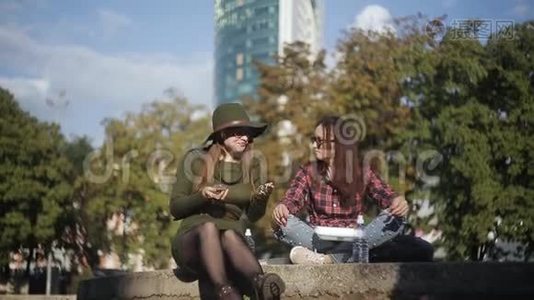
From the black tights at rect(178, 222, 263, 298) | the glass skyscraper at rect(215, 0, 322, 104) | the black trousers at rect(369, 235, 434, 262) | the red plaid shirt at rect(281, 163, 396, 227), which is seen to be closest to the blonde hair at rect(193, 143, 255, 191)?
the black tights at rect(178, 222, 263, 298)

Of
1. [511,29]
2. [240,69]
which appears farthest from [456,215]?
[240,69]

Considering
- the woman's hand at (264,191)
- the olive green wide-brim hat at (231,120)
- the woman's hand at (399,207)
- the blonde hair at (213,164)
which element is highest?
the olive green wide-brim hat at (231,120)

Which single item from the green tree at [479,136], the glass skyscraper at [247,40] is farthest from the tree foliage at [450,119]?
the glass skyscraper at [247,40]

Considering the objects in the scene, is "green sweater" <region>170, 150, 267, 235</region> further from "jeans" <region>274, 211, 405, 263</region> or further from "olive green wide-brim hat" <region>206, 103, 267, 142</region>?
"jeans" <region>274, 211, 405, 263</region>

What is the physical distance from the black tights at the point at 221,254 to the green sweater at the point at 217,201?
5.6 inches

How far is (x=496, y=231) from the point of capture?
26281 millimetres

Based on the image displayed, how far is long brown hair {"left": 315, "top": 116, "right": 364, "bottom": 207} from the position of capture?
6426 millimetres

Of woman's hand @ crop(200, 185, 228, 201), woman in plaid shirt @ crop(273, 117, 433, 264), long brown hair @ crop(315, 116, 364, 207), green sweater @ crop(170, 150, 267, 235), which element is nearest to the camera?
woman's hand @ crop(200, 185, 228, 201)

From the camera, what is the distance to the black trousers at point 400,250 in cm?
634

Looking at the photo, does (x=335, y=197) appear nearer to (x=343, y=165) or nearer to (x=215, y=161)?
(x=343, y=165)

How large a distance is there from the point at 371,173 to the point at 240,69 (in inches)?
5166

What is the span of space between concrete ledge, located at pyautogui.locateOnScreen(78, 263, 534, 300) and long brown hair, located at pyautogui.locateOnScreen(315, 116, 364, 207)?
1.08 metres

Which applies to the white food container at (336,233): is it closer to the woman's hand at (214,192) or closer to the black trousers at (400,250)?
the black trousers at (400,250)

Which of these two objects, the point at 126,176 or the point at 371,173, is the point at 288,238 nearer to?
the point at 371,173
